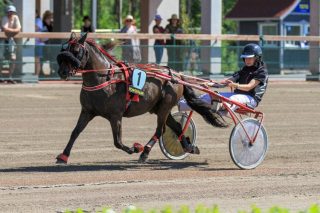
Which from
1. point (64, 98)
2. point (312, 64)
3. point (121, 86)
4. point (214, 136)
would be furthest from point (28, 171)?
point (312, 64)

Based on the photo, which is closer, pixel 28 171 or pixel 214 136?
pixel 28 171

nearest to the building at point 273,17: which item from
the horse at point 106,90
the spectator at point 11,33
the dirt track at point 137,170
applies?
the spectator at point 11,33

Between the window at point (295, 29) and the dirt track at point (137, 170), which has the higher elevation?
the window at point (295, 29)

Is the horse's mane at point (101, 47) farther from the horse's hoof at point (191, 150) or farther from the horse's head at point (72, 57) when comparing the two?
the horse's hoof at point (191, 150)

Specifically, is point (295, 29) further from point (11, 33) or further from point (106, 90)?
point (106, 90)

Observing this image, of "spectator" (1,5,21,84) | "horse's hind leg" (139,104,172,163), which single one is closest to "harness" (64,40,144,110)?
"horse's hind leg" (139,104,172,163)

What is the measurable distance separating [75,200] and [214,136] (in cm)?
684

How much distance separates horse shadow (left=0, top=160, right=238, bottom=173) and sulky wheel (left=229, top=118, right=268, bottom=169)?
31 cm

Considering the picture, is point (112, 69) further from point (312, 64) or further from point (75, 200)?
point (312, 64)

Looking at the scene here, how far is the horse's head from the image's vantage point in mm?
11953

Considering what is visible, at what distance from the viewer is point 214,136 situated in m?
16.3

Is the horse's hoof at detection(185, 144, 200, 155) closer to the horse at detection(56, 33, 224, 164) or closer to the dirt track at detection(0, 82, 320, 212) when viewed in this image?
the dirt track at detection(0, 82, 320, 212)

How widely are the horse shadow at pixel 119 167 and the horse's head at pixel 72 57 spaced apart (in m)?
1.16

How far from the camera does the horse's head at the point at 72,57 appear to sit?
471 inches
